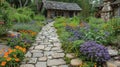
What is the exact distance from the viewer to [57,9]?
24.2 metres

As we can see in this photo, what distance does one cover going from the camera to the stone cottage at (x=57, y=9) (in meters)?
23.7

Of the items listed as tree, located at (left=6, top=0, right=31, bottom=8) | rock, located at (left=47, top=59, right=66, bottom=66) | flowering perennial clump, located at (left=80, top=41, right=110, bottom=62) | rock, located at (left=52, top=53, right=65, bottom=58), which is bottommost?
rock, located at (left=52, top=53, right=65, bottom=58)

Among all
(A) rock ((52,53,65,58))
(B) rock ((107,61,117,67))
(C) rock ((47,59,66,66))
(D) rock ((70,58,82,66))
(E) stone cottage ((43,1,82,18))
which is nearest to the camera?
(B) rock ((107,61,117,67))

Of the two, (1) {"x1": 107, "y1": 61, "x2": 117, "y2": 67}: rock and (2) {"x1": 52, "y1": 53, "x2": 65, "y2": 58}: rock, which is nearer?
(1) {"x1": 107, "y1": 61, "x2": 117, "y2": 67}: rock

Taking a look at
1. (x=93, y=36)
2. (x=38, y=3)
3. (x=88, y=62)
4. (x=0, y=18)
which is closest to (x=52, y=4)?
(x=38, y=3)

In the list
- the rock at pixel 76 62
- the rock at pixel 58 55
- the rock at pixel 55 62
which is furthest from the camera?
the rock at pixel 58 55

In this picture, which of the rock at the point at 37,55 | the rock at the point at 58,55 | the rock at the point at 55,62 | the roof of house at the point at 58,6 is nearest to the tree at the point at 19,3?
the roof of house at the point at 58,6

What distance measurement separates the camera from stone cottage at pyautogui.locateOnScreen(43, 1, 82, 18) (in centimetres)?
2369

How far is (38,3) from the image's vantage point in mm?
27234

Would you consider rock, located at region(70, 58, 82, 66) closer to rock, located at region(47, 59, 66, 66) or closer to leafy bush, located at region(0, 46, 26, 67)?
rock, located at region(47, 59, 66, 66)

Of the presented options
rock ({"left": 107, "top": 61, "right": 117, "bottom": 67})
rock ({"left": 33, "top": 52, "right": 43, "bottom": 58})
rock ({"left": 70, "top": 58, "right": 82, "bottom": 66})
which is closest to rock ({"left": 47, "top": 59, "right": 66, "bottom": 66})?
rock ({"left": 70, "top": 58, "right": 82, "bottom": 66})

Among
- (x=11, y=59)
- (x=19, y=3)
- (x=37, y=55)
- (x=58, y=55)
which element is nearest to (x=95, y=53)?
(x=58, y=55)

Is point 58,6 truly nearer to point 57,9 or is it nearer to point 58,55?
point 57,9

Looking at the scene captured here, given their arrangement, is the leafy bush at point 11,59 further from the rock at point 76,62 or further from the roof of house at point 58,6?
the roof of house at point 58,6
